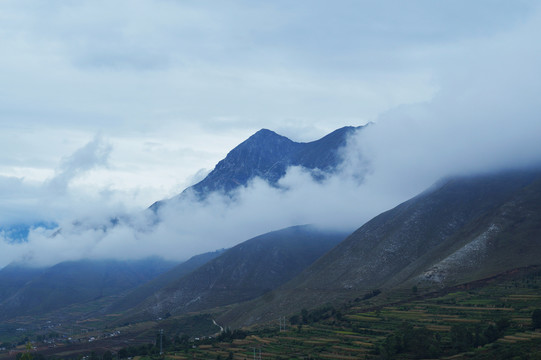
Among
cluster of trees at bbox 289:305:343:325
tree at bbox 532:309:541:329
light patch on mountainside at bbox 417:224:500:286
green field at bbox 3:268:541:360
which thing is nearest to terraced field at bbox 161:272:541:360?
green field at bbox 3:268:541:360

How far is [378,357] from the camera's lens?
112 meters

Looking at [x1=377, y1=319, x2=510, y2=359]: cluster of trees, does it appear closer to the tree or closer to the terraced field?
the terraced field

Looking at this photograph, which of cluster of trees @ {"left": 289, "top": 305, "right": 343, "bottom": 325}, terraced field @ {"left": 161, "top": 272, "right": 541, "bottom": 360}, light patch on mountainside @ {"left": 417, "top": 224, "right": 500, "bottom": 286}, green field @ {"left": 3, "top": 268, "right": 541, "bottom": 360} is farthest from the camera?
light patch on mountainside @ {"left": 417, "top": 224, "right": 500, "bottom": 286}

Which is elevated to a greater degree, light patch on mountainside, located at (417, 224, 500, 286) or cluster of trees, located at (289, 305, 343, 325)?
light patch on mountainside, located at (417, 224, 500, 286)

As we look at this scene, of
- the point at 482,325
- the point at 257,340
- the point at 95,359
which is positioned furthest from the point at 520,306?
the point at 95,359

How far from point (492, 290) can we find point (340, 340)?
56271 millimetres

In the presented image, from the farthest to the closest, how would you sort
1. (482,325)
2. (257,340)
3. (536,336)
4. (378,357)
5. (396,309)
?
(396,309) → (257,340) → (482,325) → (378,357) → (536,336)

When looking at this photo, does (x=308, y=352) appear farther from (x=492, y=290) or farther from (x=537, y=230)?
(x=537, y=230)

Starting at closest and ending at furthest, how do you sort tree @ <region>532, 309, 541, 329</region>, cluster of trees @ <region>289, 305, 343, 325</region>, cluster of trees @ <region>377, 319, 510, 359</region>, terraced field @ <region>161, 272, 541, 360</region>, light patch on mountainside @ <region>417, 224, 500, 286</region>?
cluster of trees @ <region>377, 319, 510, 359</region> → terraced field @ <region>161, 272, 541, 360</region> → tree @ <region>532, 309, 541, 329</region> → cluster of trees @ <region>289, 305, 343, 325</region> → light patch on mountainside @ <region>417, 224, 500, 286</region>

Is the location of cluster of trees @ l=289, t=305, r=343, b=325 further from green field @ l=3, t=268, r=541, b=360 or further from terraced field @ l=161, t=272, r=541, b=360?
terraced field @ l=161, t=272, r=541, b=360

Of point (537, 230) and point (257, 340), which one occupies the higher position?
point (537, 230)

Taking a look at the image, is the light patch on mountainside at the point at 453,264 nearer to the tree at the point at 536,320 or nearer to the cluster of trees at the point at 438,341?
the cluster of trees at the point at 438,341

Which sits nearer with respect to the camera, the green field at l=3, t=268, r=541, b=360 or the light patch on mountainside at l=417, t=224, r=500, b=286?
the green field at l=3, t=268, r=541, b=360

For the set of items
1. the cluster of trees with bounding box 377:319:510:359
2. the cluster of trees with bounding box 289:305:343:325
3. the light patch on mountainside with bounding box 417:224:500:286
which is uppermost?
the light patch on mountainside with bounding box 417:224:500:286
